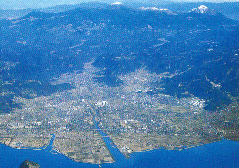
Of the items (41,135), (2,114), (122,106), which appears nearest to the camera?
(41,135)

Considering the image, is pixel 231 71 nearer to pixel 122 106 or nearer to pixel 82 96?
pixel 122 106

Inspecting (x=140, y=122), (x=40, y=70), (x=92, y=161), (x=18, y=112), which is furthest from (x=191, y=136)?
(x=40, y=70)

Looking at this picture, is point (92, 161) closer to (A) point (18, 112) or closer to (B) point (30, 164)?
(B) point (30, 164)

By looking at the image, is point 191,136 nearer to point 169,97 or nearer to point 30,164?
point 169,97

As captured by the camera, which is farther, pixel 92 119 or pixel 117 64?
pixel 117 64

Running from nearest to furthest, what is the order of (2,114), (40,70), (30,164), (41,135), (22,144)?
(30,164)
(22,144)
(41,135)
(2,114)
(40,70)

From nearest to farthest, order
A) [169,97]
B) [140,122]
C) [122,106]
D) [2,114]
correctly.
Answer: [140,122], [2,114], [122,106], [169,97]

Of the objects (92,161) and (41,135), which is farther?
(41,135)

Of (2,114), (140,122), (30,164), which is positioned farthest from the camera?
(2,114)

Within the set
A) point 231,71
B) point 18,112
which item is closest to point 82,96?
point 18,112
